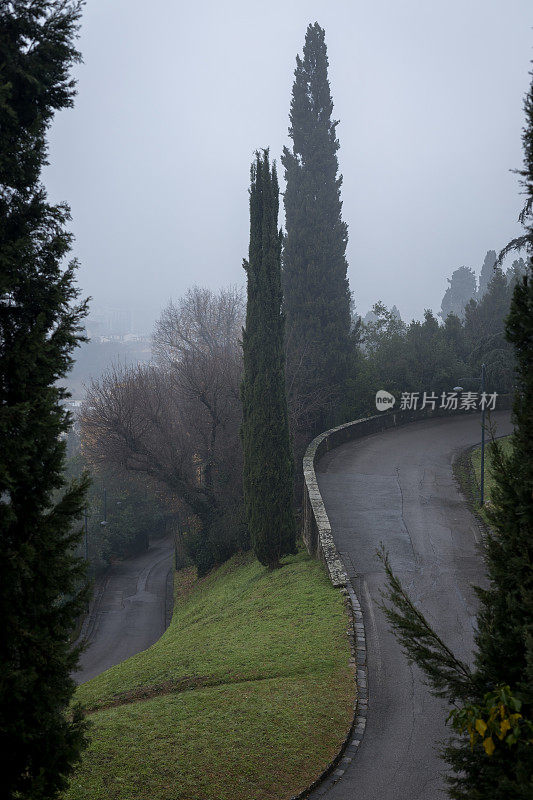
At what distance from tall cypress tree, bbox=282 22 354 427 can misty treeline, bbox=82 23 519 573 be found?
2.3 inches

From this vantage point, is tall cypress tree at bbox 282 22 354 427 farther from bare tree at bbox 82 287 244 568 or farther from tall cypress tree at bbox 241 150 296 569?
tall cypress tree at bbox 241 150 296 569

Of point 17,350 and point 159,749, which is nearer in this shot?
point 17,350

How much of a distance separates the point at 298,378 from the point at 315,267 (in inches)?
228

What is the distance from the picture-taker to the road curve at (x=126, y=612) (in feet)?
77.5

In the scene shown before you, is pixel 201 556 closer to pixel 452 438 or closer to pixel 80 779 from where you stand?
pixel 452 438

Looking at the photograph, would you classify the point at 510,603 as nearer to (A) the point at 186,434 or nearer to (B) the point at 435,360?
(A) the point at 186,434

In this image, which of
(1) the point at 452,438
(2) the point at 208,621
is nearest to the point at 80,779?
(2) the point at 208,621

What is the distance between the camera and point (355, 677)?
32.1 feet

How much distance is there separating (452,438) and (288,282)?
11446mm

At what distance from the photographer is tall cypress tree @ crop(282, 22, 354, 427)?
99.2ft

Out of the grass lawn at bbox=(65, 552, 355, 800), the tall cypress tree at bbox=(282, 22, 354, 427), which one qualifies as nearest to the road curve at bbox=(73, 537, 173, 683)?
the grass lawn at bbox=(65, 552, 355, 800)

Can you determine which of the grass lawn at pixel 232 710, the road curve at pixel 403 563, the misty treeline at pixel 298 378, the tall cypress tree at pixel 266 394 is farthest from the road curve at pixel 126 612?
the road curve at pixel 403 563

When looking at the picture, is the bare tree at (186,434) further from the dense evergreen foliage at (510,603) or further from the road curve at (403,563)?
the dense evergreen foliage at (510,603)

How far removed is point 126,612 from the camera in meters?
28.7
